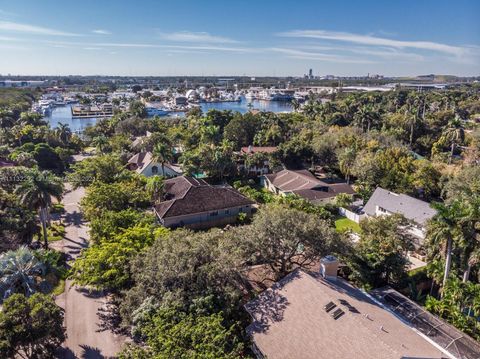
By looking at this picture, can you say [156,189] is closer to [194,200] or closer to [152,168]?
[194,200]

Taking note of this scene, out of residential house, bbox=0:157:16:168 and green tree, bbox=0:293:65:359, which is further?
residential house, bbox=0:157:16:168

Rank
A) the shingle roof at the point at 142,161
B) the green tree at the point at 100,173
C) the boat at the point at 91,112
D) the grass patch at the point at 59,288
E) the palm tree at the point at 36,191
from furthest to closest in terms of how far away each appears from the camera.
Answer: the boat at the point at 91,112, the shingle roof at the point at 142,161, the green tree at the point at 100,173, the palm tree at the point at 36,191, the grass patch at the point at 59,288

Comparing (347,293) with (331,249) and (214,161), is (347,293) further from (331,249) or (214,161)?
(214,161)

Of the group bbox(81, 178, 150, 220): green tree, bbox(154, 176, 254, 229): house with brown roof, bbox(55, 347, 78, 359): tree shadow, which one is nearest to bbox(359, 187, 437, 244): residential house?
bbox(154, 176, 254, 229): house with brown roof

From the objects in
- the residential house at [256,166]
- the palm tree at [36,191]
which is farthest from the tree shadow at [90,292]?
the residential house at [256,166]

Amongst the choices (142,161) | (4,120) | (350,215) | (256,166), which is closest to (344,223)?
(350,215)

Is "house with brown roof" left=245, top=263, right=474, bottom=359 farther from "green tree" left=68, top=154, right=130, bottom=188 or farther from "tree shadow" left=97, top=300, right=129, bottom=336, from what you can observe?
"green tree" left=68, top=154, right=130, bottom=188

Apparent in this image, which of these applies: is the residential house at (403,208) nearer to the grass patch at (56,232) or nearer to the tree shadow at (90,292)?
the tree shadow at (90,292)
